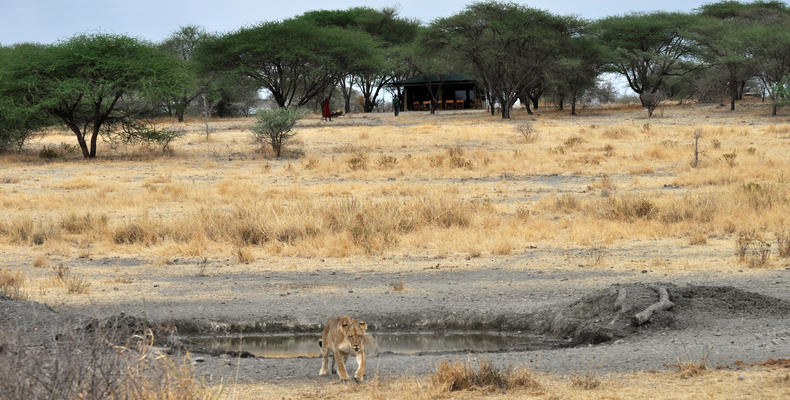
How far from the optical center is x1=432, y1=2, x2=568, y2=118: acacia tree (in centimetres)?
4669

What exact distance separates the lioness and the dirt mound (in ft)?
8.84

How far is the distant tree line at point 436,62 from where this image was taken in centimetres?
3072

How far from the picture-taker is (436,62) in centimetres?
5538

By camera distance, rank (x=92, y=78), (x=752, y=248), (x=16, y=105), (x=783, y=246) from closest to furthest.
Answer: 1. (x=783, y=246)
2. (x=752, y=248)
3. (x=16, y=105)
4. (x=92, y=78)

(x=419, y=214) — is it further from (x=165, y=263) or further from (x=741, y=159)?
(x=741, y=159)

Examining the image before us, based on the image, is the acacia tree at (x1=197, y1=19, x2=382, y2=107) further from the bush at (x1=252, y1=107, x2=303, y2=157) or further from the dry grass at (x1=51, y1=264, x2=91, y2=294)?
the dry grass at (x1=51, y1=264, x2=91, y2=294)

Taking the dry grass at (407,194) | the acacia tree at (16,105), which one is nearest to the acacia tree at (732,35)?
the dry grass at (407,194)

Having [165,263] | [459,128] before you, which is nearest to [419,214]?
[165,263]

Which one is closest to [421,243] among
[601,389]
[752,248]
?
[752,248]

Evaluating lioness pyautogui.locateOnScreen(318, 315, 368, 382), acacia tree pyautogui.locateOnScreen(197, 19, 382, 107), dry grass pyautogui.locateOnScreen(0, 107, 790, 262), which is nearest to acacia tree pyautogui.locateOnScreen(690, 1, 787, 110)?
dry grass pyautogui.locateOnScreen(0, 107, 790, 262)

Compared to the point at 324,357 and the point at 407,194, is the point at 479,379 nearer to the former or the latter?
the point at 324,357

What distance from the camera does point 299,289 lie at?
10.6 metres

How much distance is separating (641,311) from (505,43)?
40048 millimetres

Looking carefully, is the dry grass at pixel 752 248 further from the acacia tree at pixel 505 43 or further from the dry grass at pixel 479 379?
the acacia tree at pixel 505 43
